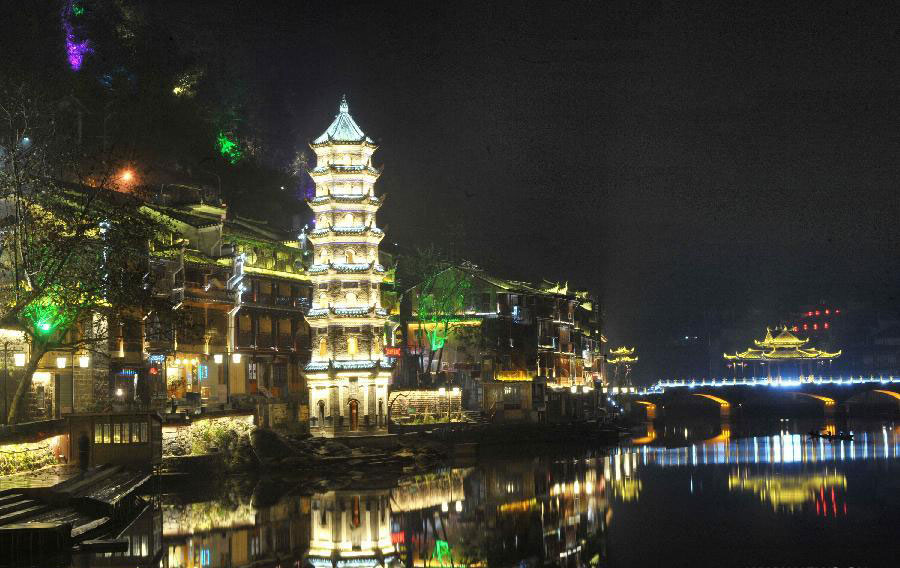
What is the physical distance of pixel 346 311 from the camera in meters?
57.7

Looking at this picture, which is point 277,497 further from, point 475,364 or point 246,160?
point 246,160

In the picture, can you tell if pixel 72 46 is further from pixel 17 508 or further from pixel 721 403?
pixel 721 403

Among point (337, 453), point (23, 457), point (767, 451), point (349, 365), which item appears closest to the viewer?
point (23, 457)

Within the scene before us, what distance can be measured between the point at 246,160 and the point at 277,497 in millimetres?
49731

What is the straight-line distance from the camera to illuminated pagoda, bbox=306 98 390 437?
5772 cm

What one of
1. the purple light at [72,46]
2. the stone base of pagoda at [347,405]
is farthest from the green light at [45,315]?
the purple light at [72,46]


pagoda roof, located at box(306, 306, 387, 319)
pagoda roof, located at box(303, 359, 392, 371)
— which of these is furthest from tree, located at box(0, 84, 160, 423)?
pagoda roof, located at box(303, 359, 392, 371)

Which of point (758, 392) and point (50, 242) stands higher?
point (50, 242)

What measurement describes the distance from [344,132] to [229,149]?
24.7 meters

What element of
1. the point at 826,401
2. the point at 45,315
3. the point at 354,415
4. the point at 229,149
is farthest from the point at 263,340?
the point at 826,401

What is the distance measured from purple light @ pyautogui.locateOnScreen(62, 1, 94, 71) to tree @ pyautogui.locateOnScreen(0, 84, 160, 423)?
1357 inches

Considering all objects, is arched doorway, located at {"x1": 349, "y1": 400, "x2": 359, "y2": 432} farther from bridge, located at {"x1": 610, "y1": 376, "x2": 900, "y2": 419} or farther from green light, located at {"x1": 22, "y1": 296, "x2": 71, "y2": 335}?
bridge, located at {"x1": 610, "y1": 376, "x2": 900, "y2": 419}

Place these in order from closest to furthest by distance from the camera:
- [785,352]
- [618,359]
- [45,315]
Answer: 1. [45,315]
2. [618,359]
3. [785,352]

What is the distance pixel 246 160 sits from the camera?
83.1 meters
